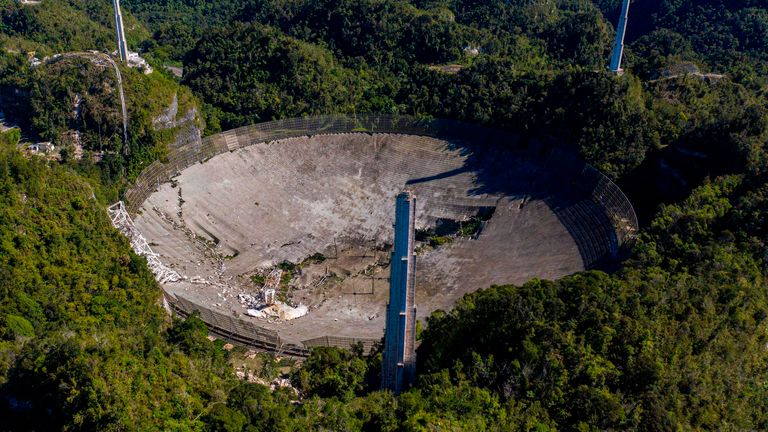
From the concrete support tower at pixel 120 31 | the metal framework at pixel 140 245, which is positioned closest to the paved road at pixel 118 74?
the concrete support tower at pixel 120 31

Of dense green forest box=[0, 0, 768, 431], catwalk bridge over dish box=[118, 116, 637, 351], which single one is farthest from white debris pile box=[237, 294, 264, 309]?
Result: dense green forest box=[0, 0, 768, 431]

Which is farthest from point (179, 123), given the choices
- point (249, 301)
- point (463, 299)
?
point (463, 299)

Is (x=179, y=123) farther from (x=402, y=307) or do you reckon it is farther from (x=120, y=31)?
(x=402, y=307)

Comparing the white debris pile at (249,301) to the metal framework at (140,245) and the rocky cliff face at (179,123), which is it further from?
the rocky cliff face at (179,123)

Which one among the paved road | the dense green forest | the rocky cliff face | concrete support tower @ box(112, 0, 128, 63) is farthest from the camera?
concrete support tower @ box(112, 0, 128, 63)

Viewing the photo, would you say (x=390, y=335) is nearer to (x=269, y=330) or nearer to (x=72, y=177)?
(x=269, y=330)

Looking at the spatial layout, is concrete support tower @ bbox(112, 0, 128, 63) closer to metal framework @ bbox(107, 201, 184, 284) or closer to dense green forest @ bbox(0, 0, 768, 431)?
dense green forest @ bbox(0, 0, 768, 431)
